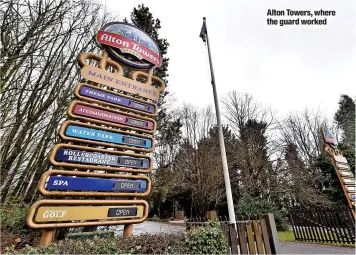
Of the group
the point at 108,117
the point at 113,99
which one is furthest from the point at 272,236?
the point at 113,99

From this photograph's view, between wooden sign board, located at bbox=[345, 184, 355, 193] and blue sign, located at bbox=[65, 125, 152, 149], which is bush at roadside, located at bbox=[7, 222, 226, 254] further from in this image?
wooden sign board, located at bbox=[345, 184, 355, 193]

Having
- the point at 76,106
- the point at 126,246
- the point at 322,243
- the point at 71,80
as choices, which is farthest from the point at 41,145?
the point at 322,243

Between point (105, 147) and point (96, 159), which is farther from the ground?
point (105, 147)

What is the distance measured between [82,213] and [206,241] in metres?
2.65

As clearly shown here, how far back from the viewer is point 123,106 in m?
6.18

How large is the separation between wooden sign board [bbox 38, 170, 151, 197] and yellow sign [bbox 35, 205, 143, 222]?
0.91 feet

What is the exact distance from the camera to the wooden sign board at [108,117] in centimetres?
523

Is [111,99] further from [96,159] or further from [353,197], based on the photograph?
[353,197]

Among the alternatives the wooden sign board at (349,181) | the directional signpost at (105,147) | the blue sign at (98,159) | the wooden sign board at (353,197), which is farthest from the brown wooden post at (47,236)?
the wooden sign board at (349,181)

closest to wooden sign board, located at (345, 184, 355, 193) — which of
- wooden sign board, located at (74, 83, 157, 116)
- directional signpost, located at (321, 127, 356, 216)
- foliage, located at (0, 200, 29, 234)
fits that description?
directional signpost, located at (321, 127, 356, 216)

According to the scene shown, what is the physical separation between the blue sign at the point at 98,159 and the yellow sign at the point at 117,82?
2119mm

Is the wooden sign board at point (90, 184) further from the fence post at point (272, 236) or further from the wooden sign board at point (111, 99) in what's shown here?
the fence post at point (272, 236)

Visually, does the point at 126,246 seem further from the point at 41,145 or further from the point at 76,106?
the point at 41,145

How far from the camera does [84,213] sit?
4.43m
